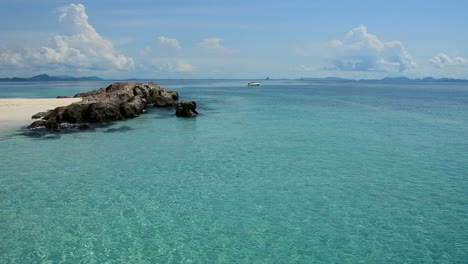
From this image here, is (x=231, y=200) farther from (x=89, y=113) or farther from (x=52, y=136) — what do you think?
(x=89, y=113)

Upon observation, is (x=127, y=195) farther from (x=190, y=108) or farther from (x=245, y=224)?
(x=190, y=108)

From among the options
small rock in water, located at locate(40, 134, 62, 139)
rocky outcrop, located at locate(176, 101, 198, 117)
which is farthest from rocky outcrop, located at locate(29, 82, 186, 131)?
rocky outcrop, located at locate(176, 101, 198, 117)

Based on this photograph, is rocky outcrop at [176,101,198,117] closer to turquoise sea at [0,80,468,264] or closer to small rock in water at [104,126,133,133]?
small rock in water at [104,126,133,133]

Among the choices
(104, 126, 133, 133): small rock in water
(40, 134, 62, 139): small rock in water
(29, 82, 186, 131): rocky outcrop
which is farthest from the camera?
(29, 82, 186, 131): rocky outcrop

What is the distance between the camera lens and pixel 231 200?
50.9 feet

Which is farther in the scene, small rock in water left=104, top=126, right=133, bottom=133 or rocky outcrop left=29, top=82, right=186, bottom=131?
rocky outcrop left=29, top=82, right=186, bottom=131

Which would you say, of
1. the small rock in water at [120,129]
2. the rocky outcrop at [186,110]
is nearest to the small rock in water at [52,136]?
the small rock in water at [120,129]

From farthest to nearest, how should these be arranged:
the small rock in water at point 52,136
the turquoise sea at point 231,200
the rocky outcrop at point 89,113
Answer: the rocky outcrop at point 89,113, the small rock in water at point 52,136, the turquoise sea at point 231,200

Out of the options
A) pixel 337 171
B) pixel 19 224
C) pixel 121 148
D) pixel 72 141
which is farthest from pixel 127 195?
pixel 72 141

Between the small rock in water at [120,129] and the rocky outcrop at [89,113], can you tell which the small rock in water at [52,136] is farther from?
the small rock in water at [120,129]

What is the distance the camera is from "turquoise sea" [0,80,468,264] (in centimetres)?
1123

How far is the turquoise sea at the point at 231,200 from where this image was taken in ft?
36.8

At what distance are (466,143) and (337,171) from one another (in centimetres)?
1633

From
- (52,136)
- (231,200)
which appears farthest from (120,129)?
A: (231,200)
